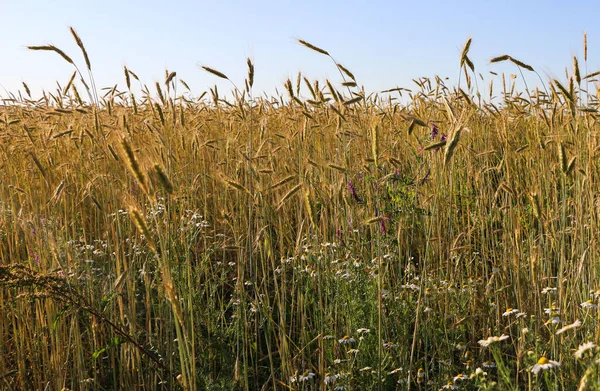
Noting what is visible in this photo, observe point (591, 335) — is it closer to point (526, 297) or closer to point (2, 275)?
point (526, 297)

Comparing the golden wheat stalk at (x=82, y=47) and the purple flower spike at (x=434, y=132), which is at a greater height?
the golden wheat stalk at (x=82, y=47)

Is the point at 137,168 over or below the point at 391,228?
over

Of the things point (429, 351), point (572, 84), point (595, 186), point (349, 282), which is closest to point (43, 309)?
point (349, 282)

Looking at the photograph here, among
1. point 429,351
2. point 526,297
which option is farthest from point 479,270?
point 429,351

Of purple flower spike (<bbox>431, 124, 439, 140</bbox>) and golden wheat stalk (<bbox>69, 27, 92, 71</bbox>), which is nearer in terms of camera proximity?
golden wheat stalk (<bbox>69, 27, 92, 71</bbox>)

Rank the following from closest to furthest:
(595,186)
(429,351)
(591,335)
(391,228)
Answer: (591,335) → (429,351) → (391,228) → (595,186)

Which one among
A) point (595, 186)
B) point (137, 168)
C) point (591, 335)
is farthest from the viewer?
point (595, 186)

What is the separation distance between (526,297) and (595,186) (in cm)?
105

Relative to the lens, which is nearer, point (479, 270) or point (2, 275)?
point (2, 275)

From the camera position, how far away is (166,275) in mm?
1238

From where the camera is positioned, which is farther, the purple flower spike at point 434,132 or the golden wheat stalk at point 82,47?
the purple flower spike at point 434,132

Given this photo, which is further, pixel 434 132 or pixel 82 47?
pixel 434 132

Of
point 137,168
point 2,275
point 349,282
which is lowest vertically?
point 349,282

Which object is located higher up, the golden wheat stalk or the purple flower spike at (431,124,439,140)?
the golden wheat stalk
